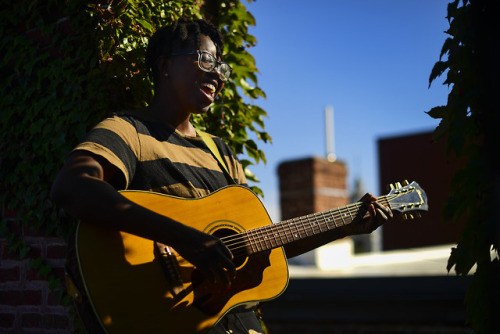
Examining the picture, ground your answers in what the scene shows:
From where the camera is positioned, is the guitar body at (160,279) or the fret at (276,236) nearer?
the guitar body at (160,279)

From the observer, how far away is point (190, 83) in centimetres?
220

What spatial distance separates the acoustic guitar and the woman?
A: 0.08 meters

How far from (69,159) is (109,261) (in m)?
0.40

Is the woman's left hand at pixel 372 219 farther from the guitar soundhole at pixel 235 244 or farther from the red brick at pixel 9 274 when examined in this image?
the red brick at pixel 9 274

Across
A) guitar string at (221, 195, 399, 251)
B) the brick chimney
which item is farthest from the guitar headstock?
the brick chimney

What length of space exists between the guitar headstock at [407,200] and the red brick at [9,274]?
2139mm

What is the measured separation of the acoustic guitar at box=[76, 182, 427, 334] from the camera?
1.63 meters

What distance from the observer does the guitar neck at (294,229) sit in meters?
1.96

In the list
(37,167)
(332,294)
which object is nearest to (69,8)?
(37,167)

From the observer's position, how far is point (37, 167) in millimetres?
2592

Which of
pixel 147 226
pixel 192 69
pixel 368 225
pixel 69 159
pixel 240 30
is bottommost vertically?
pixel 368 225

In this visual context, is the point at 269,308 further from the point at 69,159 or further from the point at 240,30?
the point at 69,159

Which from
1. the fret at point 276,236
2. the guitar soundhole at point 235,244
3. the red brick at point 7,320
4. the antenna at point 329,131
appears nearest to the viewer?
the guitar soundhole at point 235,244

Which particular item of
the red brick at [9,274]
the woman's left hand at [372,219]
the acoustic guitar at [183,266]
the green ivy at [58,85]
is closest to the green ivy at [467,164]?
the woman's left hand at [372,219]
